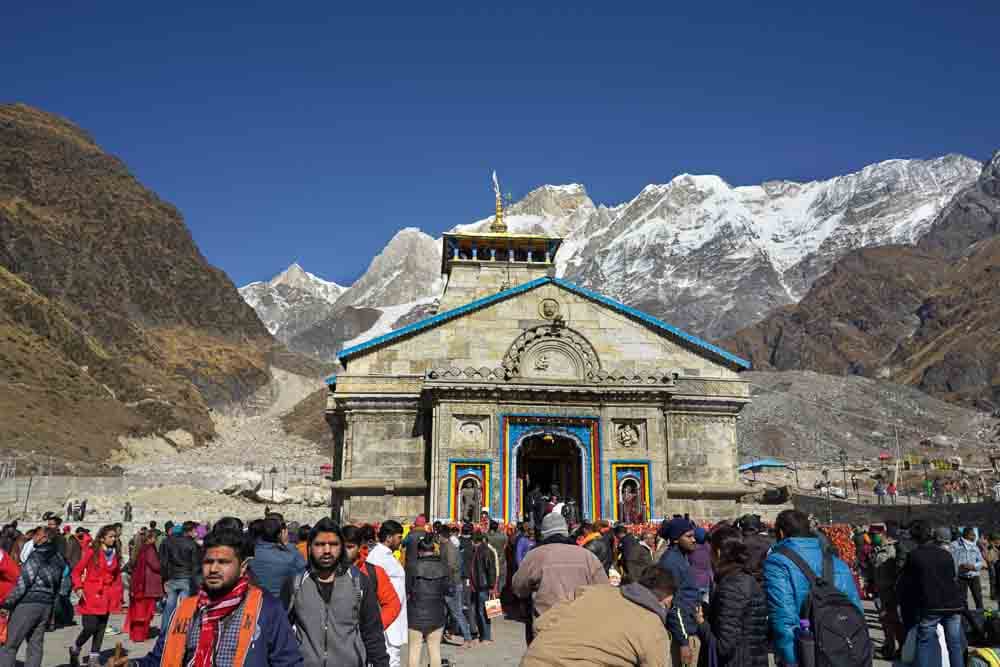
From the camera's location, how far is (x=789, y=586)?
19.4 feet

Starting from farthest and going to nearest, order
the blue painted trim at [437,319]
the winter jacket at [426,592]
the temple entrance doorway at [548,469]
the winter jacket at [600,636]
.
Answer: the blue painted trim at [437,319], the temple entrance doorway at [548,469], the winter jacket at [426,592], the winter jacket at [600,636]

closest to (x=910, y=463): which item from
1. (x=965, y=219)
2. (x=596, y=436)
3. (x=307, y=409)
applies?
(x=596, y=436)

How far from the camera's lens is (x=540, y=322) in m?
27.2

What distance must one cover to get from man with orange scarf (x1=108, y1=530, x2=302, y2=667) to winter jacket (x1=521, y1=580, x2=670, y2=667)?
1.48 metres

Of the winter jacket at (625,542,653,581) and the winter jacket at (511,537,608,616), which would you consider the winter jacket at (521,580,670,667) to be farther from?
the winter jacket at (625,542,653,581)

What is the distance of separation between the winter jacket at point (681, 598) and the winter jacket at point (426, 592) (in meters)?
Answer: 2.54

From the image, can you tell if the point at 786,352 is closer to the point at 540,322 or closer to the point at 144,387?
the point at 144,387

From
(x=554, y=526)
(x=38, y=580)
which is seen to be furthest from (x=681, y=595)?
(x=38, y=580)

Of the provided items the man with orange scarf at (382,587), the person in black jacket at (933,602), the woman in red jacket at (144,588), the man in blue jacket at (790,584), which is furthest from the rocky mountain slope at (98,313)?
the man in blue jacket at (790,584)

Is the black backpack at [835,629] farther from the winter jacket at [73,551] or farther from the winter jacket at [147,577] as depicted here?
the winter jacket at [73,551]

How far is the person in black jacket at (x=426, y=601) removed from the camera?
30.4 ft

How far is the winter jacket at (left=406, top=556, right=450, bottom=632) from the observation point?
30.4 ft

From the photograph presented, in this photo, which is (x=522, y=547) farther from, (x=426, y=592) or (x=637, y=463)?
(x=637, y=463)

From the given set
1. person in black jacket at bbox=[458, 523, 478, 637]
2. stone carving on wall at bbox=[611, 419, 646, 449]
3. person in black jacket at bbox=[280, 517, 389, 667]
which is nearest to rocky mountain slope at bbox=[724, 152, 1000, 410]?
stone carving on wall at bbox=[611, 419, 646, 449]
